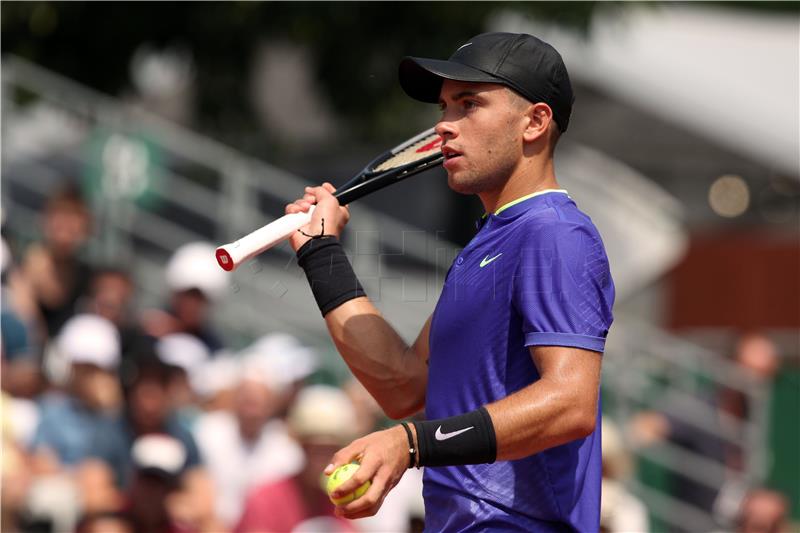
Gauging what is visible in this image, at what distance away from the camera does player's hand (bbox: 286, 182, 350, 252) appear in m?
3.47

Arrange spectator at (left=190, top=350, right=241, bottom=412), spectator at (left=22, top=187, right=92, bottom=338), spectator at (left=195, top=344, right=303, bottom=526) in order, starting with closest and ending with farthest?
spectator at (left=195, top=344, right=303, bottom=526)
spectator at (left=190, top=350, right=241, bottom=412)
spectator at (left=22, top=187, right=92, bottom=338)

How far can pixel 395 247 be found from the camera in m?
11.3

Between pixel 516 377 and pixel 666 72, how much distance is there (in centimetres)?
1368

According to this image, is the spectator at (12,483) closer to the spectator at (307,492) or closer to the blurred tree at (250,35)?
the spectator at (307,492)

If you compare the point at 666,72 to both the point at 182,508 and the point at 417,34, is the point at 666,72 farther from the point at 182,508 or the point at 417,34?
the point at 182,508

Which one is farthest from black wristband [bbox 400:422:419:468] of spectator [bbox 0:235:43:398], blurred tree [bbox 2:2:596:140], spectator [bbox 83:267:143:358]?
blurred tree [bbox 2:2:596:140]

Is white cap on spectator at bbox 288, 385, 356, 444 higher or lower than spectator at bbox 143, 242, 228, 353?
lower

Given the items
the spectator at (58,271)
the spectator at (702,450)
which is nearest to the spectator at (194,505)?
the spectator at (58,271)

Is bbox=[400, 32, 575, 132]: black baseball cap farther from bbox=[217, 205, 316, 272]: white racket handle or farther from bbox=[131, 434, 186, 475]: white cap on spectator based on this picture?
bbox=[131, 434, 186, 475]: white cap on spectator

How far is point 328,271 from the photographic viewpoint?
3.45 meters

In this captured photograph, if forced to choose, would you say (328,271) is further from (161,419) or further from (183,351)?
(183,351)

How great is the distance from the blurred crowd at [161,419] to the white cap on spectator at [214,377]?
10 millimetres

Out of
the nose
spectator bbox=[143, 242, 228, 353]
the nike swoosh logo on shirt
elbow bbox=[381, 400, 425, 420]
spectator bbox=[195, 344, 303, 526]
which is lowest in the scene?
elbow bbox=[381, 400, 425, 420]

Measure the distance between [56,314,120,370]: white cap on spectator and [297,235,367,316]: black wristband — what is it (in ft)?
12.3
